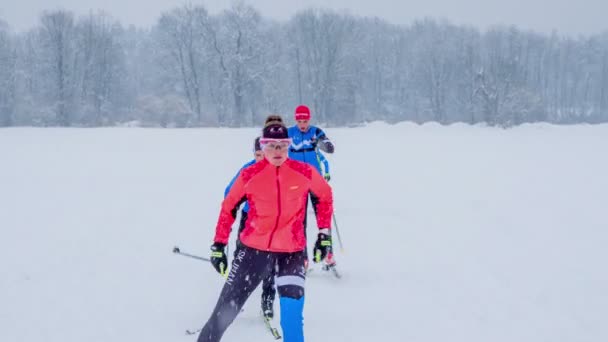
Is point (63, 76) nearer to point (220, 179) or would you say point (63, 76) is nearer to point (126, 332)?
point (220, 179)

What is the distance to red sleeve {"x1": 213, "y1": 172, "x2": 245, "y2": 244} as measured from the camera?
3.81 meters

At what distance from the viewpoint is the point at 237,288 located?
3.72 metres

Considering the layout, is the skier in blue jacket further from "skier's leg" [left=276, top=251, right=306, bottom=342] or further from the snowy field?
"skier's leg" [left=276, top=251, right=306, bottom=342]

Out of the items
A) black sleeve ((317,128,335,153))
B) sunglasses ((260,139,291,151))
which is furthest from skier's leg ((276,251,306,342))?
black sleeve ((317,128,335,153))

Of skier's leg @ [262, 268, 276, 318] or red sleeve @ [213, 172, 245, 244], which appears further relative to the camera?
skier's leg @ [262, 268, 276, 318]

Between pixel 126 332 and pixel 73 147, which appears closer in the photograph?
Result: pixel 126 332

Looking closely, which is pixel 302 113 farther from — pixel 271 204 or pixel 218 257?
pixel 218 257

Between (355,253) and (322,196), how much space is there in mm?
4255

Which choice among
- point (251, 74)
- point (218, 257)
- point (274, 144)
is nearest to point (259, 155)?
point (274, 144)

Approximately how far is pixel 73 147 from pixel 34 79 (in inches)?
1562

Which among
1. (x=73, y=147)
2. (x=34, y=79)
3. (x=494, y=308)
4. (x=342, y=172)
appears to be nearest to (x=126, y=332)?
(x=494, y=308)

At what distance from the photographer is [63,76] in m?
44.9

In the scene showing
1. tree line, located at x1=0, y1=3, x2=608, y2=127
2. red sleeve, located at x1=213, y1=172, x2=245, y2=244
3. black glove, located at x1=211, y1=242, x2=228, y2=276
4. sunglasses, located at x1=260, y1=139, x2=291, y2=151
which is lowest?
black glove, located at x1=211, y1=242, x2=228, y2=276

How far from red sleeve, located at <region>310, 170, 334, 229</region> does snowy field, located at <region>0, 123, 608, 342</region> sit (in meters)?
1.56
